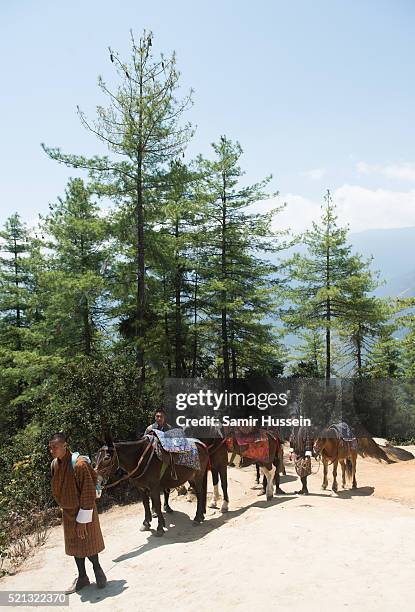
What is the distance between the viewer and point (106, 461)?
349 inches

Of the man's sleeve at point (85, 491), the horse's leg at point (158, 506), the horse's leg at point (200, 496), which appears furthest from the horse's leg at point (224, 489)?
the man's sleeve at point (85, 491)

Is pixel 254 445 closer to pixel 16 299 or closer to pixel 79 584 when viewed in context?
pixel 79 584

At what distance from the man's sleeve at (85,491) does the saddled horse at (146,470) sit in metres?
1.17

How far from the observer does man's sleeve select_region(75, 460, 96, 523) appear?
23.0 ft

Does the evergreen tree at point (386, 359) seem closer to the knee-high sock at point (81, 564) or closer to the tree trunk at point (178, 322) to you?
the tree trunk at point (178, 322)

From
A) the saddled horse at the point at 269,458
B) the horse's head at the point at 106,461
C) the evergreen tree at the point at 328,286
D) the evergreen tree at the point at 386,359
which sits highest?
the evergreen tree at the point at 328,286

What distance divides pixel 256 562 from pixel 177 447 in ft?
11.3

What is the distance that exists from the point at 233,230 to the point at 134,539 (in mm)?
16110

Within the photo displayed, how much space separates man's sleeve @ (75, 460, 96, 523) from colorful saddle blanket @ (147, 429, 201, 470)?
282 centimetres

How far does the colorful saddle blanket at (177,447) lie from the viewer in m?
9.95

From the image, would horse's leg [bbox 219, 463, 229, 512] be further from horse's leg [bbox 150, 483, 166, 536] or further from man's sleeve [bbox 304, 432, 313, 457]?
man's sleeve [bbox 304, 432, 313, 457]

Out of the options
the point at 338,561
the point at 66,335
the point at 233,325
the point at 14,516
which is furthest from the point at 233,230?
the point at 338,561

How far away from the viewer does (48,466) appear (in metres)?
13.8

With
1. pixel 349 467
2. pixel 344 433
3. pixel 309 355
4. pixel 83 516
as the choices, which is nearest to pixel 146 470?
pixel 83 516
